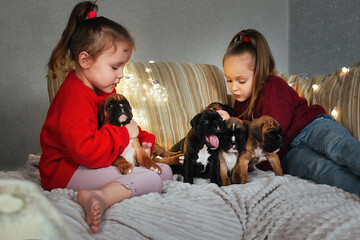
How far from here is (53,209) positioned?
335mm

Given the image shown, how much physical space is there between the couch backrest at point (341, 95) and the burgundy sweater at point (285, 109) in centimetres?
8

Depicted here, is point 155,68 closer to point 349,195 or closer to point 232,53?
point 232,53

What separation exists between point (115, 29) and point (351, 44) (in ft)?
7.85

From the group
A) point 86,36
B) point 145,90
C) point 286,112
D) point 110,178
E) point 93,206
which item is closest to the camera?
point 93,206

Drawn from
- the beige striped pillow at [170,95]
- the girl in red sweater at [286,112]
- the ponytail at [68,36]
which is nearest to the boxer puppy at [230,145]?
the girl in red sweater at [286,112]

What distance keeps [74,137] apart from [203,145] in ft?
1.64

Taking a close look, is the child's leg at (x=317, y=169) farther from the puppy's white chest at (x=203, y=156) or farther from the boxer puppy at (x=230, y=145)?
the puppy's white chest at (x=203, y=156)

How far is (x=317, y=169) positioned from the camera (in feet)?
4.19

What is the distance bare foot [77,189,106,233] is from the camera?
730 millimetres

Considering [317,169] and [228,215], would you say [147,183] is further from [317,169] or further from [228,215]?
[317,169]

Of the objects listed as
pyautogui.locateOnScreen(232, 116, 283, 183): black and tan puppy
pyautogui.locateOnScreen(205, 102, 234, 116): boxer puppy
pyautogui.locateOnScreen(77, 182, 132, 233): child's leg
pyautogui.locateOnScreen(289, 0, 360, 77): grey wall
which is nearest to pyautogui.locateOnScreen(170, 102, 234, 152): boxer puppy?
pyautogui.locateOnScreen(205, 102, 234, 116): boxer puppy

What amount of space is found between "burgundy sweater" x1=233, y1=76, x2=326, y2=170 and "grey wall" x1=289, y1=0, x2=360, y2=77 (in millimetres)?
1512

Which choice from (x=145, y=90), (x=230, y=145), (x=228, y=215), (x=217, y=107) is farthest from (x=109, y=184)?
(x=145, y=90)

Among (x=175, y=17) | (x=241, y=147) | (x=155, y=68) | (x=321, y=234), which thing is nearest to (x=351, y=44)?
(x=175, y=17)
